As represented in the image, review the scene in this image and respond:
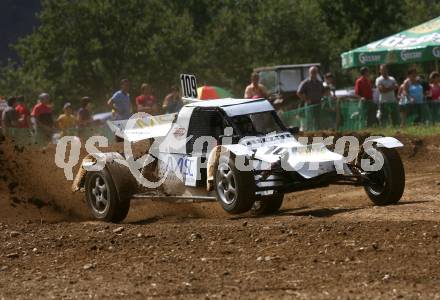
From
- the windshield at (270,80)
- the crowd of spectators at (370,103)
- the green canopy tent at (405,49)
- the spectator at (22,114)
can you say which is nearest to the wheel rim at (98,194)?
the crowd of spectators at (370,103)

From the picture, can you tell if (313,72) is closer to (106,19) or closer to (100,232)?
(100,232)

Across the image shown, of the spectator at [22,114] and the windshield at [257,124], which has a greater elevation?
the windshield at [257,124]

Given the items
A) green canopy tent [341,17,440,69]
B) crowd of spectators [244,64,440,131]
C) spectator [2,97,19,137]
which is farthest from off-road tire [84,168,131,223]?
green canopy tent [341,17,440,69]

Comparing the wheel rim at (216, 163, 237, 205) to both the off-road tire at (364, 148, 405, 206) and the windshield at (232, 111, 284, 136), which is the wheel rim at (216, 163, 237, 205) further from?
the off-road tire at (364, 148, 405, 206)

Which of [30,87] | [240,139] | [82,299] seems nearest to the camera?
[82,299]

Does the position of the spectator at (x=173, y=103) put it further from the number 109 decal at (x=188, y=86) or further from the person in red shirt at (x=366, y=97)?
the number 109 decal at (x=188, y=86)

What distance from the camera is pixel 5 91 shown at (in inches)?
2233

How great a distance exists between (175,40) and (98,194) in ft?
110

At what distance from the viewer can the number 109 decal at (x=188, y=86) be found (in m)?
13.7

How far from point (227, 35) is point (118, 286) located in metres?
41.5

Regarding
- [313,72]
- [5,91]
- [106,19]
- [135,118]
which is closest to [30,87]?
[5,91]

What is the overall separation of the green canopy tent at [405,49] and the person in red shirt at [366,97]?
188 cm

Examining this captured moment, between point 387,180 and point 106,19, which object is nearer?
point 387,180

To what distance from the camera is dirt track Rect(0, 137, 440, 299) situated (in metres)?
7.56
